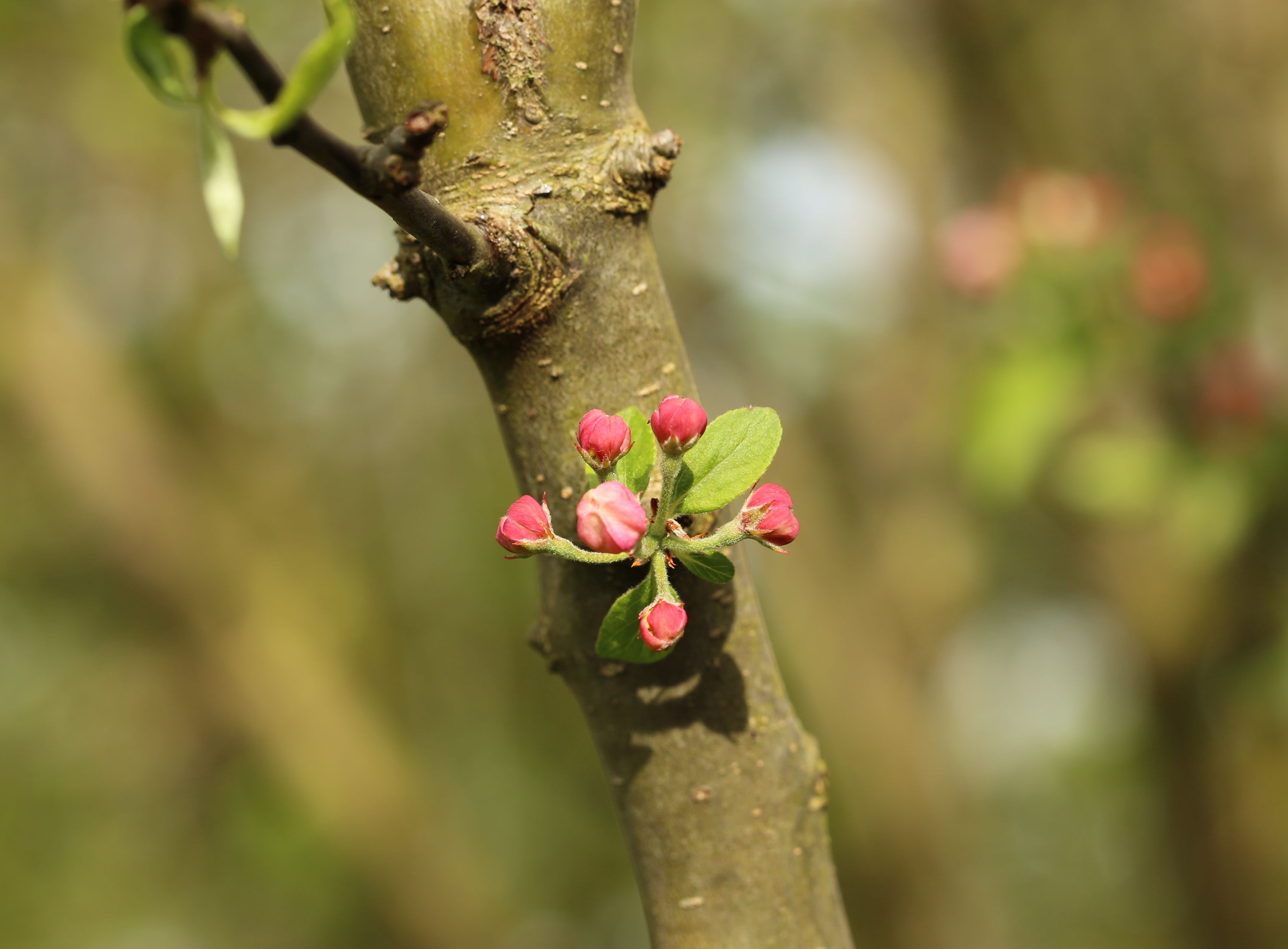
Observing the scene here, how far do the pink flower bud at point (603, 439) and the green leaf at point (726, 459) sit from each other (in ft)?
0.15

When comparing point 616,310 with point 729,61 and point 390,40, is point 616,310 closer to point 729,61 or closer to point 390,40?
point 390,40

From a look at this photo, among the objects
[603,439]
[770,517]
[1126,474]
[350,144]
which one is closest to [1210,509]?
[1126,474]

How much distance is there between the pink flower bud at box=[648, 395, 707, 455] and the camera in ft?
1.90

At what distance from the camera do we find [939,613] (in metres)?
3.95

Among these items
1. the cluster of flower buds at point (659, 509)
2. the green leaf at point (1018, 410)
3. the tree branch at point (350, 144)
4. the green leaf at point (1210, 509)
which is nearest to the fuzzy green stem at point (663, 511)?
the cluster of flower buds at point (659, 509)

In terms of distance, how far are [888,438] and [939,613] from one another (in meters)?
0.79

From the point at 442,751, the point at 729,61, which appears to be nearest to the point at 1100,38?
A: the point at 729,61

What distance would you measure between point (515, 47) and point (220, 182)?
28cm

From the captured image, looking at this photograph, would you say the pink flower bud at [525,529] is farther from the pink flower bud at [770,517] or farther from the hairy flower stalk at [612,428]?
the pink flower bud at [770,517]

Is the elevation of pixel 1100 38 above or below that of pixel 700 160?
below

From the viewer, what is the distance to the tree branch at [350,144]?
0.36 m

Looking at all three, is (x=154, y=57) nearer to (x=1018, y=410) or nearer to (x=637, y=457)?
(x=637, y=457)

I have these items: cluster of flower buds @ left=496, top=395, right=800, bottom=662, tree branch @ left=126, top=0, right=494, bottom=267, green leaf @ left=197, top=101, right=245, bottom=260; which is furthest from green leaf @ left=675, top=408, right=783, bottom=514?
green leaf @ left=197, top=101, right=245, bottom=260

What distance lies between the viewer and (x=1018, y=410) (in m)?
2.07
